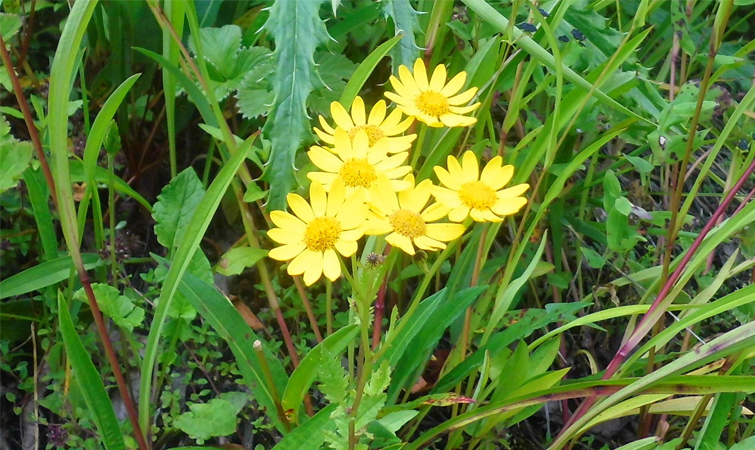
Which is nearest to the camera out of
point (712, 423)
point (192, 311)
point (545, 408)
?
point (712, 423)

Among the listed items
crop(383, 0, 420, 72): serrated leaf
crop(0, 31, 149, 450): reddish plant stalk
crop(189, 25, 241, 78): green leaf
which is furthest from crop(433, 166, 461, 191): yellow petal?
crop(189, 25, 241, 78): green leaf

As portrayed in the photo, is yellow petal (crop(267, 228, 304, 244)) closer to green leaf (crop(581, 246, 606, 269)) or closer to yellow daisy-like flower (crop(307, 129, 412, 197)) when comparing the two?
yellow daisy-like flower (crop(307, 129, 412, 197))

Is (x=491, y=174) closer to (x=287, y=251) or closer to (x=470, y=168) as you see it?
(x=470, y=168)

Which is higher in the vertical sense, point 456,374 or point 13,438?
point 456,374

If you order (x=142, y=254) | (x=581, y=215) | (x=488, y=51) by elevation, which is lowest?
(x=142, y=254)

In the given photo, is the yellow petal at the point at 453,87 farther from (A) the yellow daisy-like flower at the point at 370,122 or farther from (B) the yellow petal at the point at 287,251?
(B) the yellow petal at the point at 287,251

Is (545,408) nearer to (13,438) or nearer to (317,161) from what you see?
(317,161)

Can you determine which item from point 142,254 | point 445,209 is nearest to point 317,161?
point 445,209

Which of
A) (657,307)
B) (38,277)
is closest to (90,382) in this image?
(38,277)
